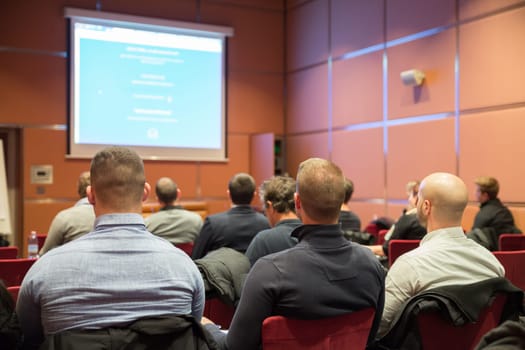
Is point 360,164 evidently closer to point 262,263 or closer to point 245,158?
point 245,158

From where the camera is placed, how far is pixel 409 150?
7.18 meters

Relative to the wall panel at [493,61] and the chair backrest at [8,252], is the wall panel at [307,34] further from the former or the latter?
the chair backrest at [8,252]

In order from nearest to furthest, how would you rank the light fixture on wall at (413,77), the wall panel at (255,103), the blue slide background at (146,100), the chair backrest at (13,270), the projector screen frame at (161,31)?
the chair backrest at (13,270) → the light fixture on wall at (413,77) → the projector screen frame at (161,31) → the blue slide background at (146,100) → the wall panel at (255,103)

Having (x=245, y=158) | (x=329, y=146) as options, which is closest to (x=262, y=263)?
(x=329, y=146)

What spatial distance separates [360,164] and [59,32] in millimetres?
4658

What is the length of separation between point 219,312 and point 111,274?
3.72 feet

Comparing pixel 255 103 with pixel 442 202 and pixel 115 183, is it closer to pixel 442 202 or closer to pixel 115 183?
pixel 442 202

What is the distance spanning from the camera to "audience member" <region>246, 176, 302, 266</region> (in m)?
2.82

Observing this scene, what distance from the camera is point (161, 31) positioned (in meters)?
8.57

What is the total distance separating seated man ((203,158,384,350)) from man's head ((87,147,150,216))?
46cm

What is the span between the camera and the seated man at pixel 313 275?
5.76ft

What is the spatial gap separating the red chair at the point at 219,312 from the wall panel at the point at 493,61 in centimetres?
449

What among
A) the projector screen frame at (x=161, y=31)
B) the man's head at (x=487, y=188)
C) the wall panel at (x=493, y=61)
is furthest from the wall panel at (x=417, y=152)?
the projector screen frame at (x=161, y=31)

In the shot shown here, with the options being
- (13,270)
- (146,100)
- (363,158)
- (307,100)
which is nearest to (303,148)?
(307,100)
